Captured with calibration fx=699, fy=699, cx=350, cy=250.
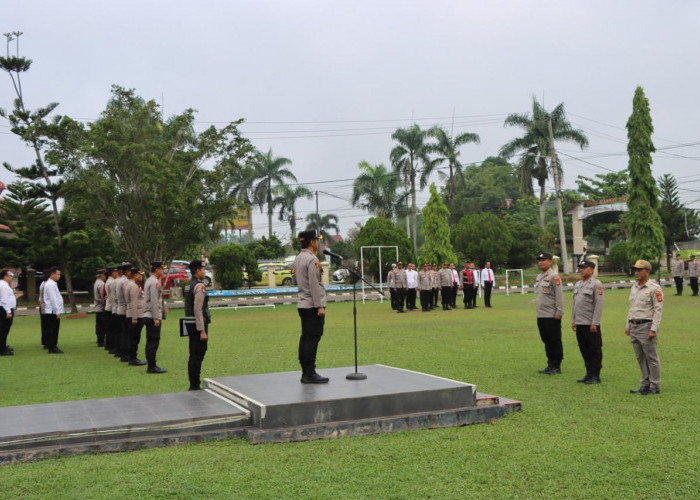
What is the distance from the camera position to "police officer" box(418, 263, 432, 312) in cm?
2347

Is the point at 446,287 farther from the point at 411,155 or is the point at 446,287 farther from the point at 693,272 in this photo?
the point at 411,155

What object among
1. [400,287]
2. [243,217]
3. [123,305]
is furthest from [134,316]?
[243,217]

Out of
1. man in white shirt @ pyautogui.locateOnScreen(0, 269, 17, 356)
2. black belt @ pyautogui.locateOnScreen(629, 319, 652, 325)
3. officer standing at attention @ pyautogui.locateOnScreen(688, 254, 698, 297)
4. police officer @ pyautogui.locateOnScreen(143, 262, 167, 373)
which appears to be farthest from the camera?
officer standing at attention @ pyautogui.locateOnScreen(688, 254, 698, 297)

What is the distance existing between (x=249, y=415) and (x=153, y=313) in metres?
5.18

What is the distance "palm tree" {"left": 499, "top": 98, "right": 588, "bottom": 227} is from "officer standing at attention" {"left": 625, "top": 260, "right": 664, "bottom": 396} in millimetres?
35807

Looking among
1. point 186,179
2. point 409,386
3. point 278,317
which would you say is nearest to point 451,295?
point 278,317

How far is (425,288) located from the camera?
23547 mm

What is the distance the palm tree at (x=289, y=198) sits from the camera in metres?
52.2

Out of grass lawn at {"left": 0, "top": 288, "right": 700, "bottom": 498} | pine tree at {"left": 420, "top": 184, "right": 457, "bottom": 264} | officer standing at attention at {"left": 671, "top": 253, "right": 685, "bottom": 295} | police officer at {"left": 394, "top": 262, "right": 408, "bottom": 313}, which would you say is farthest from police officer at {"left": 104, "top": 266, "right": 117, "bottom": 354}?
pine tree at {"left": 420, "top": 184, "right": 457, "bottom": 264}

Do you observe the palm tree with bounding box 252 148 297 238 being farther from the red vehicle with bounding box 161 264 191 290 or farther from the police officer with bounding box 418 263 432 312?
the police officer with bounding box 418 263 432 312

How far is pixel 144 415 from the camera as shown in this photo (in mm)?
6324

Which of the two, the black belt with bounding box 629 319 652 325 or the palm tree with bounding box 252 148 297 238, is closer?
the black belt with bounding box 629 319 652 325

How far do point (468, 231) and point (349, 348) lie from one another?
2762cm

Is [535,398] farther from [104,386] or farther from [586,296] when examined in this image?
[104,386]
